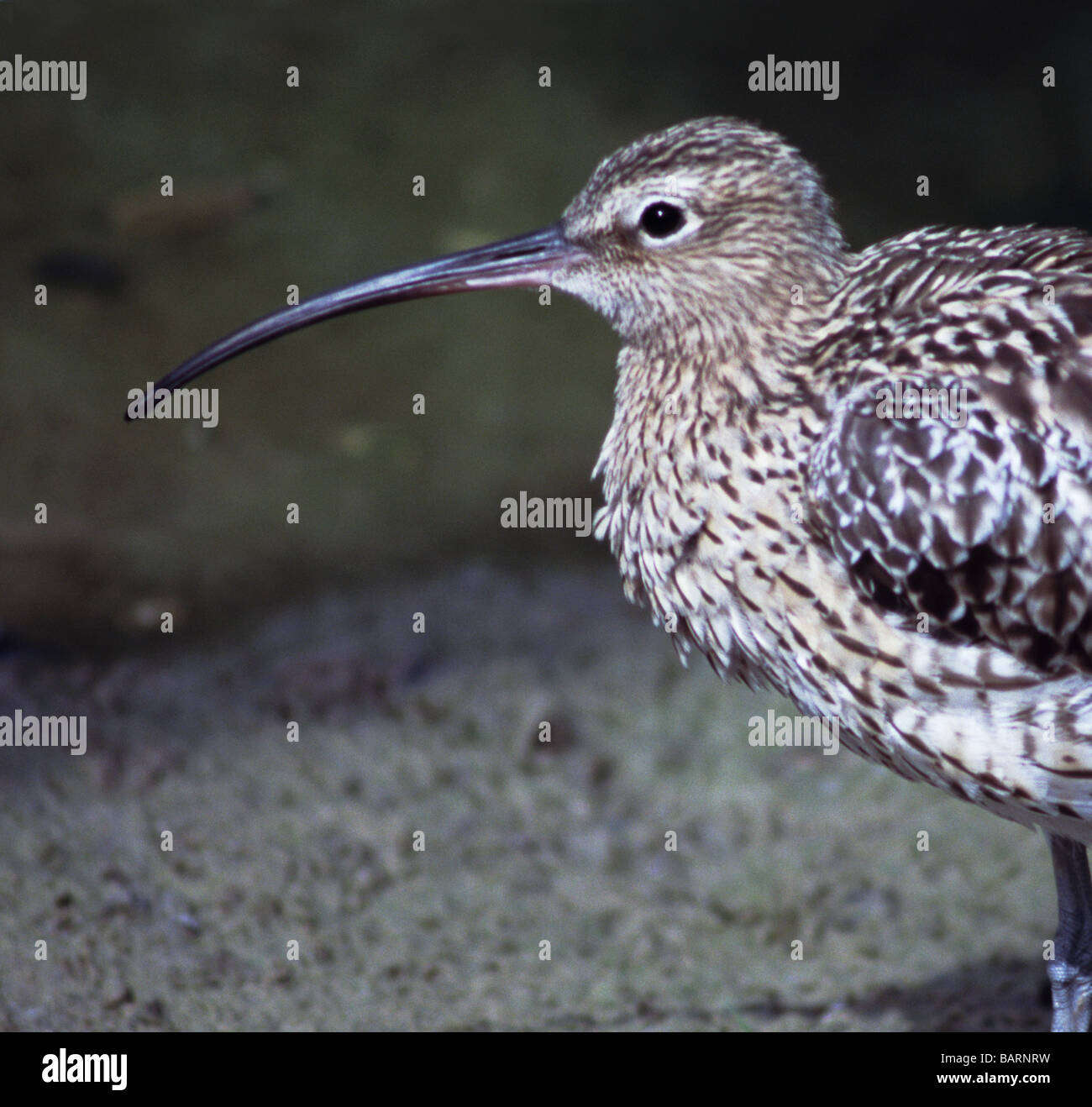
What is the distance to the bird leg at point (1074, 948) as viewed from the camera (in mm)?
4270

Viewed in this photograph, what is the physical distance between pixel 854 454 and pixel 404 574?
137 inches

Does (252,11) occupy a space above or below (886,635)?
above

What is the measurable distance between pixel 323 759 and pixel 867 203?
499 cm

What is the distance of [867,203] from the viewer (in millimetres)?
9000

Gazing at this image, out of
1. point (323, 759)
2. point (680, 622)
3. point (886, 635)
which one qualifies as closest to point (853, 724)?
point (886, 635)

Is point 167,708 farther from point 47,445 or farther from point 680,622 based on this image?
point 680,622
